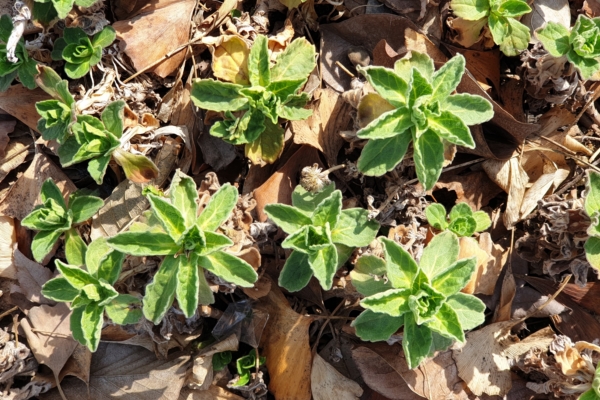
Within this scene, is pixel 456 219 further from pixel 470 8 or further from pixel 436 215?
pixel 470 8

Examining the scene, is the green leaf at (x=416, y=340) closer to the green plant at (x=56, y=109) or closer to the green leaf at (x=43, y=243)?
the green leaf at (x=43, y=243)

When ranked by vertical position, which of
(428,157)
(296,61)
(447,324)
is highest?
(296,61)

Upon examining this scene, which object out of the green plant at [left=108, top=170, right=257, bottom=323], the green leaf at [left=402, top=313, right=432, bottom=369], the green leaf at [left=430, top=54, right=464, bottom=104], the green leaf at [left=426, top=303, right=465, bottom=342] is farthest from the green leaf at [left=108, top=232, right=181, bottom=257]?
the green leaf at [left=430, top=54, right=464, bottom=104]

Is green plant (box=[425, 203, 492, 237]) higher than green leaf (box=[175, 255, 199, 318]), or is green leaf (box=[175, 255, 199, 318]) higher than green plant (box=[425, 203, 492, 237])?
green leaf (box=[175, 255, 199, 318])

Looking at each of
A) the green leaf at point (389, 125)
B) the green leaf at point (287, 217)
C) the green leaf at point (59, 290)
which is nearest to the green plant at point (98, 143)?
the green leaf at point (59, 290)

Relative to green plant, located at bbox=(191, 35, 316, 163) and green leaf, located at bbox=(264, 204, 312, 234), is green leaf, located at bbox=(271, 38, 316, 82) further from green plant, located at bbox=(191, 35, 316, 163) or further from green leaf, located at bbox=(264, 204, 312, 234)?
green leaf, located at bbox=(264, 204, 312, 234)

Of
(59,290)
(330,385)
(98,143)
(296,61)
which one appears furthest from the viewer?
(330,385)

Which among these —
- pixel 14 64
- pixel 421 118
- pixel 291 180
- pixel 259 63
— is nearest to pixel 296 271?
pixel 291 180
